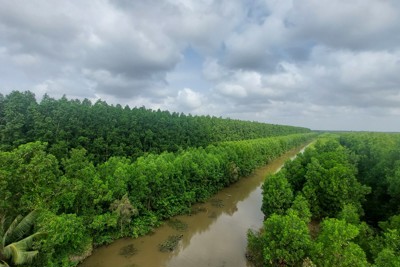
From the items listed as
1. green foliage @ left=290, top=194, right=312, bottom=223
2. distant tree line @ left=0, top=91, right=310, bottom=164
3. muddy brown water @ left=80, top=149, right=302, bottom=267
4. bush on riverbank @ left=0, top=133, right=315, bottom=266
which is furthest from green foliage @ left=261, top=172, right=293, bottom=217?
distant tree line @ left=0, top=91, right=310, bottom=164

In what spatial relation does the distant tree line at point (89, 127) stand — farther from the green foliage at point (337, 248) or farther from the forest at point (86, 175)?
the green foliage at point (337, 248)

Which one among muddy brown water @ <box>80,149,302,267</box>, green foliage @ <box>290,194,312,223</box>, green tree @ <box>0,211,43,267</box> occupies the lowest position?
muddy brown water @ <box>80,149,302,267</box>

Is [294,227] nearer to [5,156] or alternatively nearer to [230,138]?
[5,156]

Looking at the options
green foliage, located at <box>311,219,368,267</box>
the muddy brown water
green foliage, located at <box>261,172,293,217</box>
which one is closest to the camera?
green foliage, located at <box>311,219,368,267</box>

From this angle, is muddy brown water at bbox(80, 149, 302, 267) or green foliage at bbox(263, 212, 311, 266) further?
muddy brown water at bbox(80, 149, 302, 267)

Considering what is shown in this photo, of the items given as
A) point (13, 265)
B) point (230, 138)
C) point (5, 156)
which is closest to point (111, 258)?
point (13, 265)

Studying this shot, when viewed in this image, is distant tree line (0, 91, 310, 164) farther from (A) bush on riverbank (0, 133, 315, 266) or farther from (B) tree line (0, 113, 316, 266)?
(A) bush on riverbank (0, 133, 315, 266)

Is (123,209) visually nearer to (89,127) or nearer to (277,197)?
(277,197)

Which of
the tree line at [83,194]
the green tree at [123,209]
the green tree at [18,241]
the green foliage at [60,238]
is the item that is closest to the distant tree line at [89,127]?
the tree line at [83,194]
